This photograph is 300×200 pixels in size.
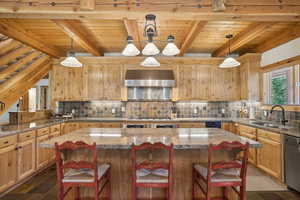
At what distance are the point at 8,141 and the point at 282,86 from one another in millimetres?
5459

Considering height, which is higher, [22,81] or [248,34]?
[248,34]

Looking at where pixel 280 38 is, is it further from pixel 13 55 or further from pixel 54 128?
pixel 13 55

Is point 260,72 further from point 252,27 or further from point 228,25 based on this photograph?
point 228,25

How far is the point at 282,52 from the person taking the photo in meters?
4.15

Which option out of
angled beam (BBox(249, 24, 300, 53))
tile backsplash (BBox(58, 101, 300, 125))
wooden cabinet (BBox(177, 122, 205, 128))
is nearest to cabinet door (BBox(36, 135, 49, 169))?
tile backsplash (BBox(58, 101, 300, 125))

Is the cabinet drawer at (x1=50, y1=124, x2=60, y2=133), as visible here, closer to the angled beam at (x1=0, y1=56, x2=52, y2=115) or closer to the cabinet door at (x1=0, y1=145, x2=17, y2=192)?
the cabinet door at (x1=0, y1=145, x2=17, y2=192)

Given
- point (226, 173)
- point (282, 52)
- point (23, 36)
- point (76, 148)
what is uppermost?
point (23, 36)

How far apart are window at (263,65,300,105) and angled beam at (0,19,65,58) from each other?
564 centimetres

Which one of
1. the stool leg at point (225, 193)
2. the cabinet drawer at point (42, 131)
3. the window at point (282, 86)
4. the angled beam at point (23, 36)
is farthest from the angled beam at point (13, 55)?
the window at point (282, 86)

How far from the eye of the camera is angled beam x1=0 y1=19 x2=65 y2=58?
3.46 meters

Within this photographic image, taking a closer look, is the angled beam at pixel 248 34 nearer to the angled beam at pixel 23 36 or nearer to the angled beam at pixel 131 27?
the angled beam at pixel 131 27

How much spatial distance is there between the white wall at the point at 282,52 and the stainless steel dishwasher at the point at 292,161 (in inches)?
73.7

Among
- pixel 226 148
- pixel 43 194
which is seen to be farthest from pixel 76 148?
pixel 43 194

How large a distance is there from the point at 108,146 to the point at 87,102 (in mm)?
3857
